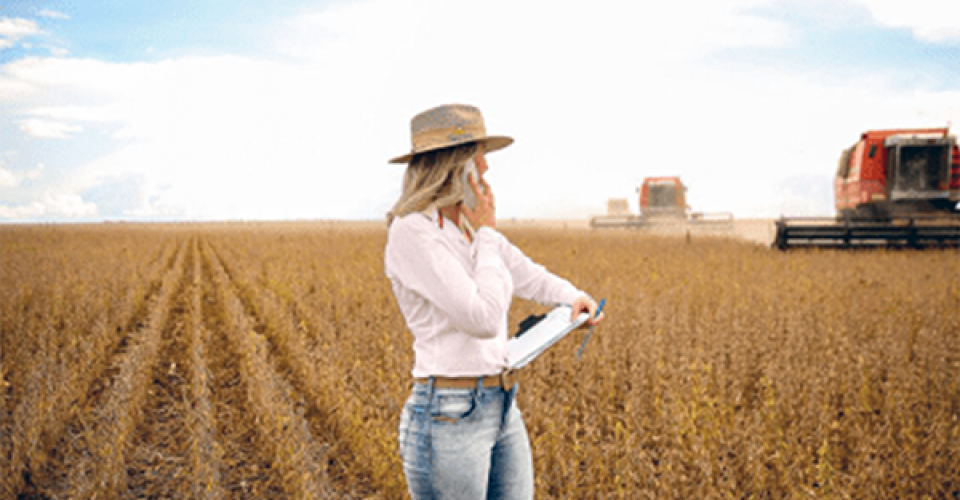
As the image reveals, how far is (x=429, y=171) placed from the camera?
6.32ft

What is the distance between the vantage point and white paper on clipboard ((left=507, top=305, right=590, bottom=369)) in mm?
1973

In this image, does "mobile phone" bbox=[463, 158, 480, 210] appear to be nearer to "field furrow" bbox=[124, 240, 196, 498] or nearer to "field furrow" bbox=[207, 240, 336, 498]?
"field furrow" bbox=[207, 240, 336, 498]

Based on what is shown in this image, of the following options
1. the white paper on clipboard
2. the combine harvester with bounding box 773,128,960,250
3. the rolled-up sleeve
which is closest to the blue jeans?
the white paper on clipboard

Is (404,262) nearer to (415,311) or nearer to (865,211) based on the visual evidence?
(415,311)

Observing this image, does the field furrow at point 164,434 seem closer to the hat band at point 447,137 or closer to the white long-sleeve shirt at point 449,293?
the white long-sleeve shirt at point 449,293

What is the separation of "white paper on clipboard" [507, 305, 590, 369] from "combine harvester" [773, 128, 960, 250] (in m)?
16.2

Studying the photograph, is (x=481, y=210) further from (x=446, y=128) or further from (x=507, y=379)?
(x=507, y=379)

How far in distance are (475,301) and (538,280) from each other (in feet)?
1.89

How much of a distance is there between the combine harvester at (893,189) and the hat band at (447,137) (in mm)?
16566

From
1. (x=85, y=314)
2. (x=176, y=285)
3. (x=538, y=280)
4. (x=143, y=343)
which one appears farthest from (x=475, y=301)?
(x=176, y=285)

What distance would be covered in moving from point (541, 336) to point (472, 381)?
0.30 m

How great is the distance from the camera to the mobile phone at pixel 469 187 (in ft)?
6.15

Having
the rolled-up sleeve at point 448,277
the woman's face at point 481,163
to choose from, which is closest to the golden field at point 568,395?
the rolled-up sleeve at point 448,277

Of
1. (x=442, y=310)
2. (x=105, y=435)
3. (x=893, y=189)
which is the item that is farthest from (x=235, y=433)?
(x=893, y=189)
